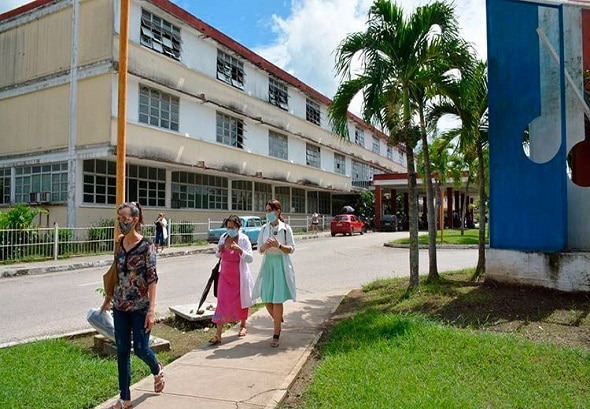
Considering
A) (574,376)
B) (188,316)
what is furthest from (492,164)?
(188,316)

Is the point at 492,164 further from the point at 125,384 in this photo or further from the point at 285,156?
the point at 285,156

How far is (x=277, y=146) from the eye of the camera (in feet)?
105

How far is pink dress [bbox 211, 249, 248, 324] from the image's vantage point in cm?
612

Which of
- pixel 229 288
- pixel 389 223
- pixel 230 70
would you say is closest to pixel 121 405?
pixel 229 288

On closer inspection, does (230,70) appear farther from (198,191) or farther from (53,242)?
(53,242)

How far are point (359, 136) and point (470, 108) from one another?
37236 millimetres

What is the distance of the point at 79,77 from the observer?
1984cm

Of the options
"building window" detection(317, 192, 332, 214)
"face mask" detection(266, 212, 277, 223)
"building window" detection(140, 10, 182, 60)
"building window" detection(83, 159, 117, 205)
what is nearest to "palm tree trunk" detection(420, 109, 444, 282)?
"face mask" detection(266, 212, 277, 223)

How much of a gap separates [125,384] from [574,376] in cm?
401

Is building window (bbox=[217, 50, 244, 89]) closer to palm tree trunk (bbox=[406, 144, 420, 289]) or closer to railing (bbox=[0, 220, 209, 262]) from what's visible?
railing (bbox=[0, 220, 209, 262])

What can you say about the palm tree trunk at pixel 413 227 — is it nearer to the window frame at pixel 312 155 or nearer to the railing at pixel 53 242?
the railing at pixel 53 242

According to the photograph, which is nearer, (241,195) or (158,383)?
(158,383)

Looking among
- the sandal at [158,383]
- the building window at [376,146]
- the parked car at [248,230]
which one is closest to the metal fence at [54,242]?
the parked car at [248,230]

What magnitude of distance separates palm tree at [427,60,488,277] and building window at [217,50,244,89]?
16878 millimetres
